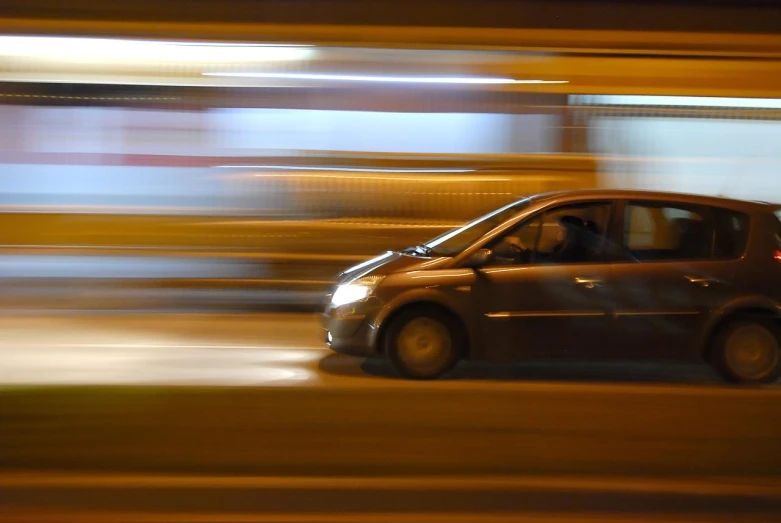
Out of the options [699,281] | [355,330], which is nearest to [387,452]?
[355,330]

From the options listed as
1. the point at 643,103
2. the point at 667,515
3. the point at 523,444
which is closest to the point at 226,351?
the point at 523,444

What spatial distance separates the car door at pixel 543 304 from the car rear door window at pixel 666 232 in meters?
0.28

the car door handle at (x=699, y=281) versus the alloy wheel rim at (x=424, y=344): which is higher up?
the car door handle at (x=699, y=281)

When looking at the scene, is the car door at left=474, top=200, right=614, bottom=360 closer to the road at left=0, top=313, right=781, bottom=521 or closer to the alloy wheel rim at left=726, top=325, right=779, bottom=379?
the alloy wheel rim at left=726, top=325, right=779, bottom=379

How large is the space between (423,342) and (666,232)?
6.89 feet

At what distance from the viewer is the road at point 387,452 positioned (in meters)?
4.29

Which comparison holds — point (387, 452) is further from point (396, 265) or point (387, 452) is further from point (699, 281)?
point (699, 281)

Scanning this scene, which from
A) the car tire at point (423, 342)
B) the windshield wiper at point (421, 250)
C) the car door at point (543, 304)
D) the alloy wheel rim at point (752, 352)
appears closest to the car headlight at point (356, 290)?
the car tire at point (423, 342)

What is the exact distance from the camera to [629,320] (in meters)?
7.10

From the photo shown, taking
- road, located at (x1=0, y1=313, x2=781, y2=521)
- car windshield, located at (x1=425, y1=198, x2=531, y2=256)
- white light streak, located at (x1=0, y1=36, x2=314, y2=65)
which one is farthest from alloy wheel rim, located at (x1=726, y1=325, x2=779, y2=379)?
white light streak, located at (x1=0, y1=36, x2=314, y2=65)

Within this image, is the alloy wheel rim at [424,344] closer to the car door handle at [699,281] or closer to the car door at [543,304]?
the car door at [543,304]

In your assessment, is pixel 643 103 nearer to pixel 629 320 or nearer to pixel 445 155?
pixel 445 155

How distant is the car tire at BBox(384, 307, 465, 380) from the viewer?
7.22 meters

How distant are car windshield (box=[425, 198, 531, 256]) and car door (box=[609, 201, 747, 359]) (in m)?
0.89
